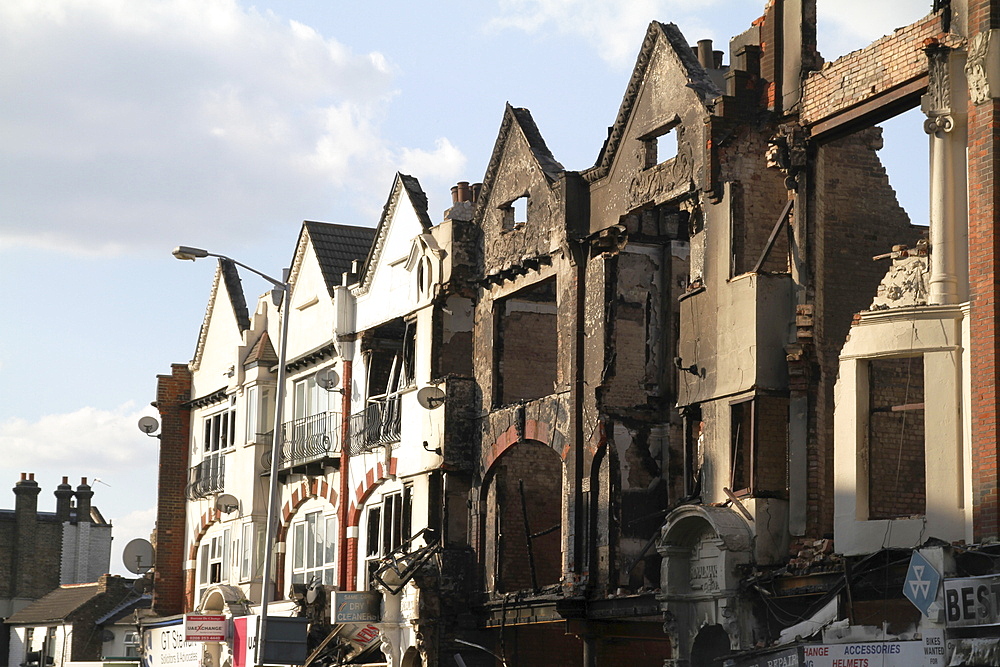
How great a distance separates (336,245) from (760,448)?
65.7 feet

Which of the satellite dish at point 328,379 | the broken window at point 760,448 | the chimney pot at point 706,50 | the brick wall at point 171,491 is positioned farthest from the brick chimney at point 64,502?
the broken window at point 760,448

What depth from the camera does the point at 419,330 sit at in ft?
121

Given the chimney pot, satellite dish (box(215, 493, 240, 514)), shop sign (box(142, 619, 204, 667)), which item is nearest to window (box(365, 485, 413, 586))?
satellite dish (box(215, 493, 240, 514))

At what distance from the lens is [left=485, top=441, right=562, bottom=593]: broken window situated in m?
33.8

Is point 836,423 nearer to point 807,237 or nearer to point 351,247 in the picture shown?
point 807,237

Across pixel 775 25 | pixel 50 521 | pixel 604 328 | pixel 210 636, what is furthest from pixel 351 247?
pixel 50 521

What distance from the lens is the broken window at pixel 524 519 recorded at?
33812mm

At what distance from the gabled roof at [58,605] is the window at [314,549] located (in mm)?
17949

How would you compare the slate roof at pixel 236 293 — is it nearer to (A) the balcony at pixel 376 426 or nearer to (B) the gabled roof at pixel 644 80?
(A) the balcony at pixel 376 426

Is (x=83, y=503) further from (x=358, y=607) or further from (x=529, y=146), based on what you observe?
(x=529, y=146)

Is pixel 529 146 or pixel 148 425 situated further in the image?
pixel 148 425

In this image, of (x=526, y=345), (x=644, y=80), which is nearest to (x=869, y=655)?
(x=644, y=80)

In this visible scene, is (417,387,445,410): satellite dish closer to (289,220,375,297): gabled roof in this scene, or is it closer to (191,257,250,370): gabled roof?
(289,220,375,297): gabled roof

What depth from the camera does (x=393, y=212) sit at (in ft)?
127
